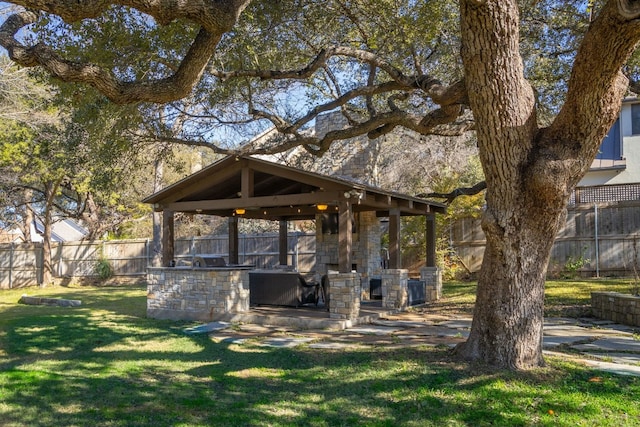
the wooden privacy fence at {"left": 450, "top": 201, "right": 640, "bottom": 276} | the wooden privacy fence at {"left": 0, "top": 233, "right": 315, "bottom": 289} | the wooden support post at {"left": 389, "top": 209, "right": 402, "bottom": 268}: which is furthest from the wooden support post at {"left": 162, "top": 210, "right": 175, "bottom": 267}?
the wooden privacy fence at {"left": 450, "top": 201, "right": 640, "bottom": 276}

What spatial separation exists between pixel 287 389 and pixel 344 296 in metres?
4.54

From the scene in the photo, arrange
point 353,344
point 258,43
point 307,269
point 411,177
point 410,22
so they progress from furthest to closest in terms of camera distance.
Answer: point 411,177
point 307,269
point 258,43
point 410,22
point 353,344

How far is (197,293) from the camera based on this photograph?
11336 mm

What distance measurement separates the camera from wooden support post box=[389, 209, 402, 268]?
39.6 ft

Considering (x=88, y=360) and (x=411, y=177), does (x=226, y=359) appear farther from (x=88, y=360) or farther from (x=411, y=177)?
(x=411, y=177)

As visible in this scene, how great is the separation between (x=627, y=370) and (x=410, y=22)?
6.24 metres

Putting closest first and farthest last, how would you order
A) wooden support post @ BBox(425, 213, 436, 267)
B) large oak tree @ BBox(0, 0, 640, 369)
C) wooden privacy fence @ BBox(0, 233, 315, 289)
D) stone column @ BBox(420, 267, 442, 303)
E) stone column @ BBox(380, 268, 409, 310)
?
large oak tree @ BBox(0, 0, 640, 369) → stone column @ BBox(380, 268, 409, 310) → stone column @ BBox(420, 267, 442, 303) → wooden support post @ BBox(425, 213, 436, 267) → wooden privacy fence @ BBox(0, 233, 315, 289)

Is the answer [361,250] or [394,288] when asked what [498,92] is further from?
[361,250]

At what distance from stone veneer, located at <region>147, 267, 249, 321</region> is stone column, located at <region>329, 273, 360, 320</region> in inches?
83.0

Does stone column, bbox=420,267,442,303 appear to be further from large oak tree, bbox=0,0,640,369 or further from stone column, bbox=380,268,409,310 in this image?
large oak tree, bbox=0,0,640,369

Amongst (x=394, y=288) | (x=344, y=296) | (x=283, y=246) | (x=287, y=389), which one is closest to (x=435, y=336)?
(x=344, y=296)

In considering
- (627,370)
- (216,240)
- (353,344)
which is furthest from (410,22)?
(216,240)

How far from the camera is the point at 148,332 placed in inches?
378

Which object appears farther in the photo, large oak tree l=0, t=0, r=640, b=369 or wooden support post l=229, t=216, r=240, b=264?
wooden support post l=229, t=216, r=240, b=264
